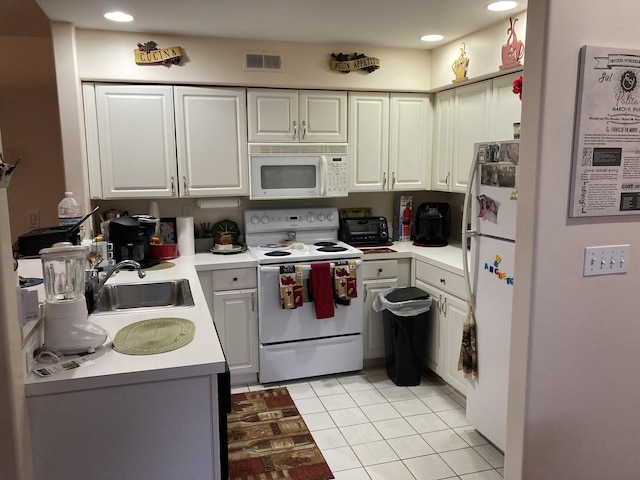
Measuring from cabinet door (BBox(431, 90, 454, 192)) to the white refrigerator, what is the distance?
1.10m

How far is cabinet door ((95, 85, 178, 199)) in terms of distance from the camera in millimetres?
3336

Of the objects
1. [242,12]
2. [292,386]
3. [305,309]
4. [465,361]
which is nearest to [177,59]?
[242,12]

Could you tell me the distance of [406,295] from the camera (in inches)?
137

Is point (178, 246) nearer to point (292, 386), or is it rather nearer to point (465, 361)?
point (292, 386)

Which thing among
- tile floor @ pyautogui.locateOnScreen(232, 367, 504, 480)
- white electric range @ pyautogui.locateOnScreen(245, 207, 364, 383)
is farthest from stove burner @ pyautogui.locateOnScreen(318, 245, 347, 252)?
tile floor @ pyautogui.locateOnScreen(232, 367, 504, 480)

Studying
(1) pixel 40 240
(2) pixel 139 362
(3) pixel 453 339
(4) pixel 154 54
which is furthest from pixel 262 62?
(2) pixel 139 362

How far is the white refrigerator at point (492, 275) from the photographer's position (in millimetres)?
2455

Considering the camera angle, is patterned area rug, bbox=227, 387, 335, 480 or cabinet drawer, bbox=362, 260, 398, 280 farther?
cabinet drawer, bbox=362, 260, 398, 280

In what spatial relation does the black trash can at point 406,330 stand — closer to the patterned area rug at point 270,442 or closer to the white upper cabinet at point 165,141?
the patterned area rug at point 270,442

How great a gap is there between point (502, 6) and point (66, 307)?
259cm

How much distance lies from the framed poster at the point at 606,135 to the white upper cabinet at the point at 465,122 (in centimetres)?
124

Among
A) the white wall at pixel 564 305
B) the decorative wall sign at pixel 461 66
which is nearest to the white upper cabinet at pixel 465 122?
the decorative wall sign at pixel 461 66

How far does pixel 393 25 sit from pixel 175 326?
7.48 feet

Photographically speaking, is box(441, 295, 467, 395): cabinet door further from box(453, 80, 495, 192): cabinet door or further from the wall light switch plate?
the wall light switch plate
